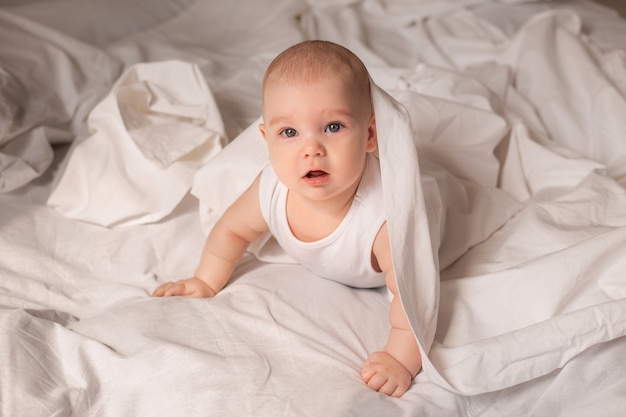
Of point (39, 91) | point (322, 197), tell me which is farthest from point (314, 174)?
point (39, 91)

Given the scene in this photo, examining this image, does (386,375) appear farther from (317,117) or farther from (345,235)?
(317,117)

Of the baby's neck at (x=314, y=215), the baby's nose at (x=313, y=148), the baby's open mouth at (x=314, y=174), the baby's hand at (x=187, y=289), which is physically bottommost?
the baby's hand at (x=187, y=289)

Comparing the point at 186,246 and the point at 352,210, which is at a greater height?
the point at 352,210

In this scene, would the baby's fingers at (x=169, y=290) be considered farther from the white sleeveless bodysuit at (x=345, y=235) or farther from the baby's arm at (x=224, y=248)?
the white sleeveless bodysuit at (x=345, y=235)

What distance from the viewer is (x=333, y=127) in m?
1.00

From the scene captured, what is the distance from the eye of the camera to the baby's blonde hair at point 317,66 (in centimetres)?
98

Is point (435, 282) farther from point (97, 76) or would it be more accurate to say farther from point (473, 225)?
point (97, 76)

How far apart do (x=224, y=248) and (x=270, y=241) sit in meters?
0.09

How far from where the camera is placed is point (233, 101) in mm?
1613

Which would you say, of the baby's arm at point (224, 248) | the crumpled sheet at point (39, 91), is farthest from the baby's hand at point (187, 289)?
the crumpled sheet at point (39, 91)

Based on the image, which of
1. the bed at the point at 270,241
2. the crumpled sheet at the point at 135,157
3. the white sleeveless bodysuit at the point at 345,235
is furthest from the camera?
the crumpled sheet at the point at 135,157

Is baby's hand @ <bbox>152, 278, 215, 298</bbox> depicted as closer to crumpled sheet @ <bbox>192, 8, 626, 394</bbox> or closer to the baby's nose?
crumpled sheet @ <bbox>192, 8, 626, 394</bbox>

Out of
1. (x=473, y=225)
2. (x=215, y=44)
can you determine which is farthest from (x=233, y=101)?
(x=473, y=225)

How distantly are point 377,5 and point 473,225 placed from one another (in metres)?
0.98
